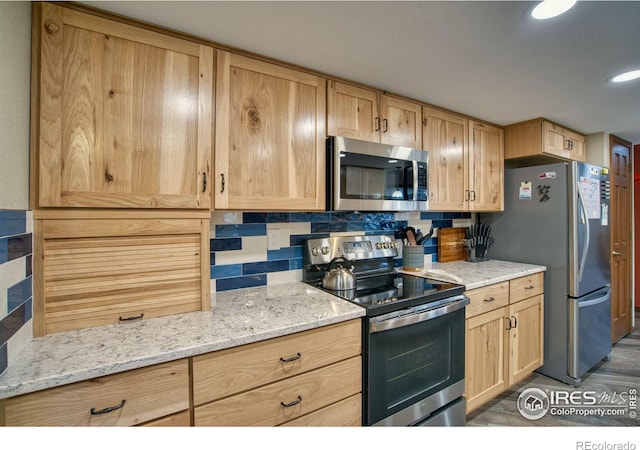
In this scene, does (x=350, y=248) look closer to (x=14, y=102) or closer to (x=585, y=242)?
(x=14, y=102)

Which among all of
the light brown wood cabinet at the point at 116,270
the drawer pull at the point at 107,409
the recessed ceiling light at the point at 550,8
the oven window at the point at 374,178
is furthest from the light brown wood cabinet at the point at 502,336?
the drawer pull at the point at 107,409

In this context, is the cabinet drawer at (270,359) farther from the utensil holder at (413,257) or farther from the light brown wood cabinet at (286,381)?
the utensil holder at (413,257)

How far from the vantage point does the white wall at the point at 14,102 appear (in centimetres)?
85

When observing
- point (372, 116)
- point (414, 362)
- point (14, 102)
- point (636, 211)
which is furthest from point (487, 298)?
point (636, 211)

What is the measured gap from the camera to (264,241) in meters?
1.75

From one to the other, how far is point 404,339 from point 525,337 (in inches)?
53.7

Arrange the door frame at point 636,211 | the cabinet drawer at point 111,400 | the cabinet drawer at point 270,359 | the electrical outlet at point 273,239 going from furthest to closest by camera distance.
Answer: the door frame at point 636,211
the electrical outlet at point 273,239
the cabinet drawer at point 270,359
the cabinet drawer at point 111,400

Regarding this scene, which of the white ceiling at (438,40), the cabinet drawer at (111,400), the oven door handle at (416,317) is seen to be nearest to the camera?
the cabinet drawer at (111,400)

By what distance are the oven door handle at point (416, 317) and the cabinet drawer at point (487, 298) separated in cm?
14

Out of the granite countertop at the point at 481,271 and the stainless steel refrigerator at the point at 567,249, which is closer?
the granite countertop at the point at 481,271

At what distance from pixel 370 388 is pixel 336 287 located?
51cm

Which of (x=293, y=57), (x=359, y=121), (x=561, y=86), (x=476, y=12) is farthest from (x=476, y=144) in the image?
(x=293, y=57)
